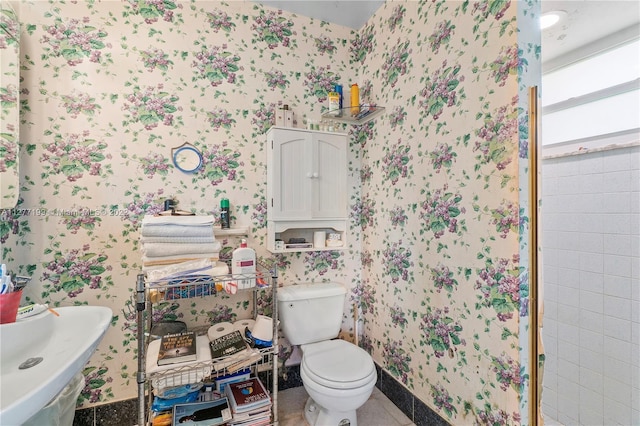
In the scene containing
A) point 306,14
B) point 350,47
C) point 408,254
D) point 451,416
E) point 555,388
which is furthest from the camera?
point 350,47

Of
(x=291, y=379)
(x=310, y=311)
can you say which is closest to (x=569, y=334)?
(x=310, y=311)

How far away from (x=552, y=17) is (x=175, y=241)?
2.37m

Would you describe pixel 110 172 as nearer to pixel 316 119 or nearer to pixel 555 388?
pixel 316 119

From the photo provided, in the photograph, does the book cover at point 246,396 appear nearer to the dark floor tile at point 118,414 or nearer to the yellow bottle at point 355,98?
the dark floor tile at point 118,414

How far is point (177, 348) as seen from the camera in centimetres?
140

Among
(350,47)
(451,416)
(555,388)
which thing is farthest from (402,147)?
(555,388)

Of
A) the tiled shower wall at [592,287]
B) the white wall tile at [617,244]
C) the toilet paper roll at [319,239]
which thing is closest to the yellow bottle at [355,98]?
the toilet paper roll at [319,239]

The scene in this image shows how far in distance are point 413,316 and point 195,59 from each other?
2012 millimetres

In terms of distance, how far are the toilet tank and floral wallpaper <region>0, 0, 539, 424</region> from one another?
183mm

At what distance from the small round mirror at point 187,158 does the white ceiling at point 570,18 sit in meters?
1.08

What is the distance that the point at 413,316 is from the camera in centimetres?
173

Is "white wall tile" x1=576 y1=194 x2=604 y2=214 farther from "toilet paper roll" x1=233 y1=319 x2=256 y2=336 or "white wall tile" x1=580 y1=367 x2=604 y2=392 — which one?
"toilet paper roll" x1=233 y1=319 x2=256 y2=336

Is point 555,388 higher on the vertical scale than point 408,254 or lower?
lower

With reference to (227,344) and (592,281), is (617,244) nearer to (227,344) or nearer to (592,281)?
(592,281)
